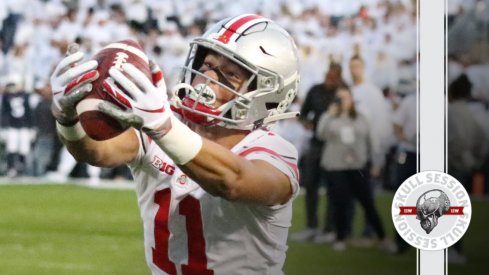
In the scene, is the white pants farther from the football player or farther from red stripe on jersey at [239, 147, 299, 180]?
red stripe on jersey at [239, 147, 299, 180]

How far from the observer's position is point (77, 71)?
4.81 feet

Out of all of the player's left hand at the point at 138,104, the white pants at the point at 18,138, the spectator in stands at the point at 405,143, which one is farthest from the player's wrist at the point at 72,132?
the white pants at the point at 18,138

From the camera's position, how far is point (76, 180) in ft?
9.98

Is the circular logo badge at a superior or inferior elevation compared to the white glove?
inferior

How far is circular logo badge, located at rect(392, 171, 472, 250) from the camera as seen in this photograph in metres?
2.30

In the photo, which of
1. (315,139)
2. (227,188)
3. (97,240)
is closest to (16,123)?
(97,240)

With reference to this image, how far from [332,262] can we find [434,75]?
0.64m

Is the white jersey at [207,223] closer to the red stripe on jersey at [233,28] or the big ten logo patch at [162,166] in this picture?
the big ten logo patch at [162,166]

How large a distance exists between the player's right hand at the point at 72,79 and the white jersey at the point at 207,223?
0.25 metres

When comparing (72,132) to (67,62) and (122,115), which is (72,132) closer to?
(67,62)

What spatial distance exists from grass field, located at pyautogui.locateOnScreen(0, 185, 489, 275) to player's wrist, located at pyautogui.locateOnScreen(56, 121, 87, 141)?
0.99m

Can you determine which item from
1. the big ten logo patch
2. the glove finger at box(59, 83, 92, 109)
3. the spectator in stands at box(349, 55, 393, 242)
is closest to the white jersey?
the big ten logo patch

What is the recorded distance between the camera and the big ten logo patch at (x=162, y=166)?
170 cm

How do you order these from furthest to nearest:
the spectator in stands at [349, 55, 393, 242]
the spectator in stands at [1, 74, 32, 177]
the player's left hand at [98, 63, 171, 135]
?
1. the spectator in stands at [1, 74, 32, 177]
2. the spectator in stands at [349, 55, 393, 242]
3. the player's left hand at [98, 63, 171, 135]
